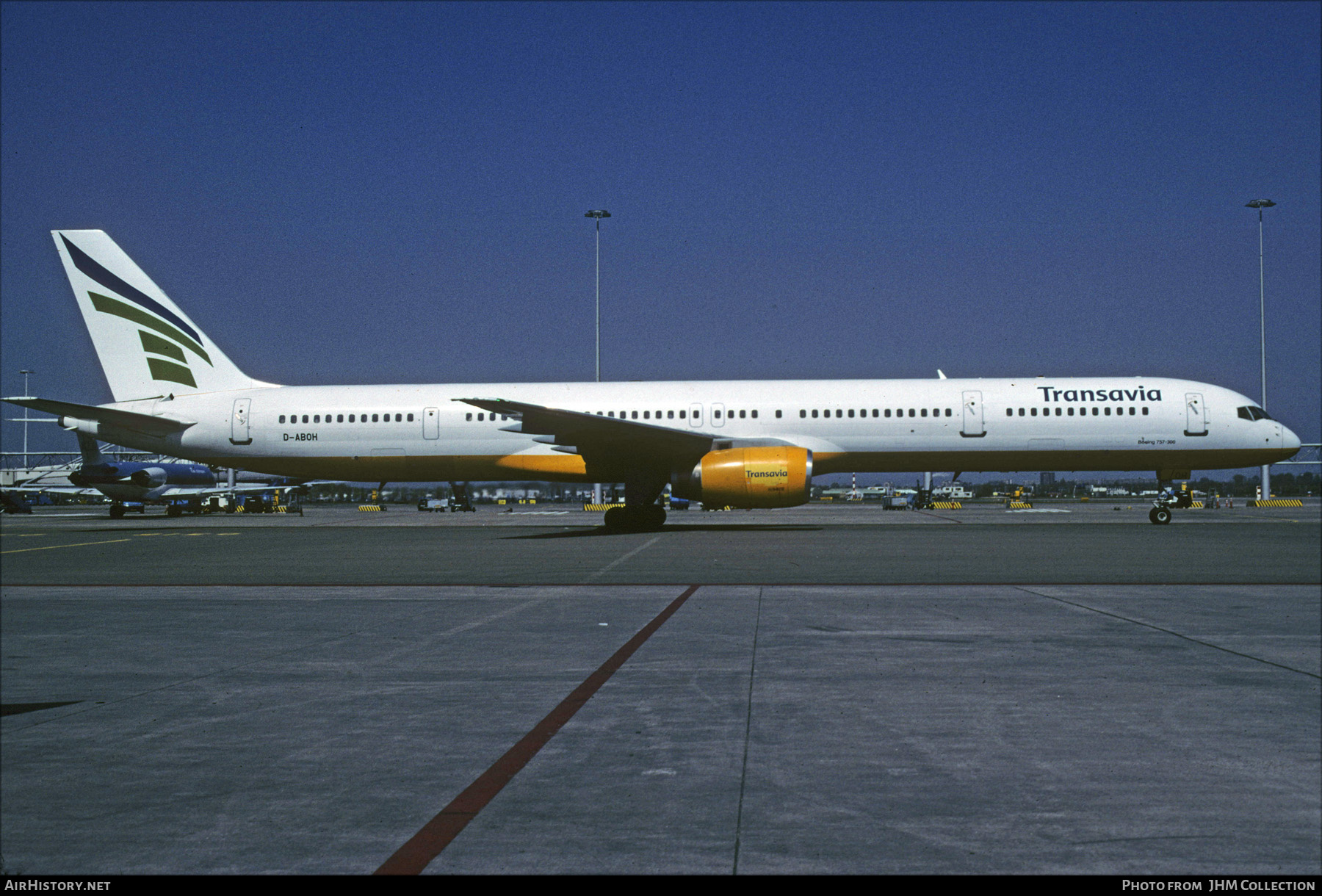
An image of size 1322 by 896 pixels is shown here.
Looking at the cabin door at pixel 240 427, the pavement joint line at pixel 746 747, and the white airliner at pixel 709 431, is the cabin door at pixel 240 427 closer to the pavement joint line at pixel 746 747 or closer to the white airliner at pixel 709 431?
the white airliner at pixel 709 431

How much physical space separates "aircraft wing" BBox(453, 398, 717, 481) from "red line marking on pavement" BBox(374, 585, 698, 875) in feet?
58.6

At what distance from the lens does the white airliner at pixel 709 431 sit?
88.7 feet

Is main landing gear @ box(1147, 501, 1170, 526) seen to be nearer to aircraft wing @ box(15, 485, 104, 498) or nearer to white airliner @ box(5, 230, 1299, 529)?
white airliner @ box(5, 230, 1299, 529)

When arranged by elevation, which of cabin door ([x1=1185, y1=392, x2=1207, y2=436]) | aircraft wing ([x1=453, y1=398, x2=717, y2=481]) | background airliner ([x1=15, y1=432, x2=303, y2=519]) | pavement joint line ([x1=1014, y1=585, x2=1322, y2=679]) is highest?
cabin door ([x1=1185, y1=392, x2=1207, y2=436])

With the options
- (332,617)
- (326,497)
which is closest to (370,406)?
(332,617)

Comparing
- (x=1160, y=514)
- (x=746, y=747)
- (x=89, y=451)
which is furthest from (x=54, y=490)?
(x=1160, y=514)

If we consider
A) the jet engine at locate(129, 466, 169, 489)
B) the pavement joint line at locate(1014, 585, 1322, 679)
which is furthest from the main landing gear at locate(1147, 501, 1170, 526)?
the jet engine at locate(129, 466, 169, 489)

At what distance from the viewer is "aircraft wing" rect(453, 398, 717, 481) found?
82.3 feet

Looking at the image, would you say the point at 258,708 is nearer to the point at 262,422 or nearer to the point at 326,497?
the point at 262,422

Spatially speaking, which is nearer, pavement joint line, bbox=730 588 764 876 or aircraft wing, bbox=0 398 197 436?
pavement joint line, bbox=730 588 764 876

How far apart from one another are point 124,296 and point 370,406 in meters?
10.4

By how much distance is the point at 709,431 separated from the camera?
29281 millimetres

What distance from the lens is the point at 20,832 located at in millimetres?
3898

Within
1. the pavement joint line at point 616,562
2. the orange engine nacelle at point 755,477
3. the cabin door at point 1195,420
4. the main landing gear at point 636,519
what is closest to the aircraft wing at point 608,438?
the orange engine nacelle at point 755,477
